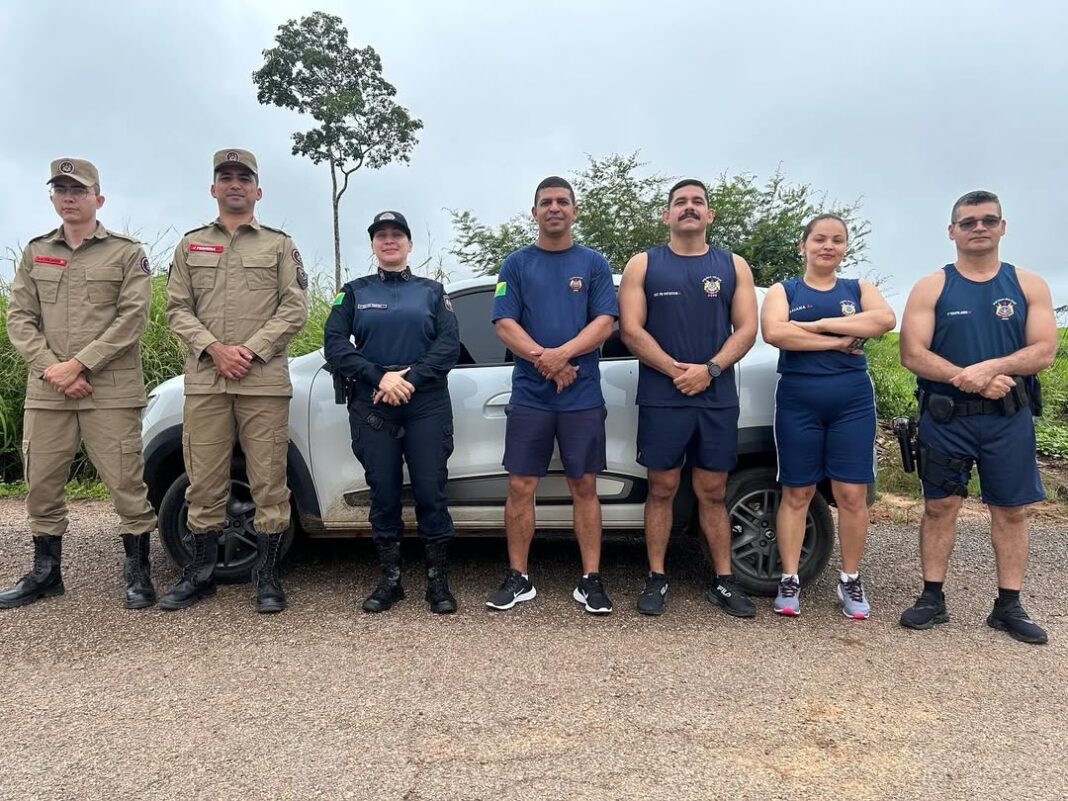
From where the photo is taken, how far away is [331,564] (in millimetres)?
4414

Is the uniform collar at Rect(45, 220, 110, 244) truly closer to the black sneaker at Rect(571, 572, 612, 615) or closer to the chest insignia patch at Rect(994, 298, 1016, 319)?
the black sneaker at Rect(571, 572, 612, 615)

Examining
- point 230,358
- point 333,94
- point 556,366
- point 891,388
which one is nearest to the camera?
point 556,366

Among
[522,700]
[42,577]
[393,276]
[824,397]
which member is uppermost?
[393,276]

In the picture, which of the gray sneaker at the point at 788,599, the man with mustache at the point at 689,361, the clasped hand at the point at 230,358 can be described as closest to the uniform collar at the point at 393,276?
the clasped hand at the point at 230,358

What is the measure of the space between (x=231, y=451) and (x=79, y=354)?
841mm

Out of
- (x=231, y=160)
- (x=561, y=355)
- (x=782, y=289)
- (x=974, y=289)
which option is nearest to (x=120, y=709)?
(x=561, y=355)

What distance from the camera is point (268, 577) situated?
3736mm

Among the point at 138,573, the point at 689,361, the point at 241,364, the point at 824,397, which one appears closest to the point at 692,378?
the point at 689,361

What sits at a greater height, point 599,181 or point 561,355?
point 599,181

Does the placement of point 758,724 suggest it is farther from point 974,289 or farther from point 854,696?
point 974,289

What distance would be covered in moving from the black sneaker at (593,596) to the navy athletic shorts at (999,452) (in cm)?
168

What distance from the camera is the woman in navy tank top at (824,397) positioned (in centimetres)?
355

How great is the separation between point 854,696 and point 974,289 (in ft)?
6.34

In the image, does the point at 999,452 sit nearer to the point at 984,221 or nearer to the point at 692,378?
the point at 984,221
